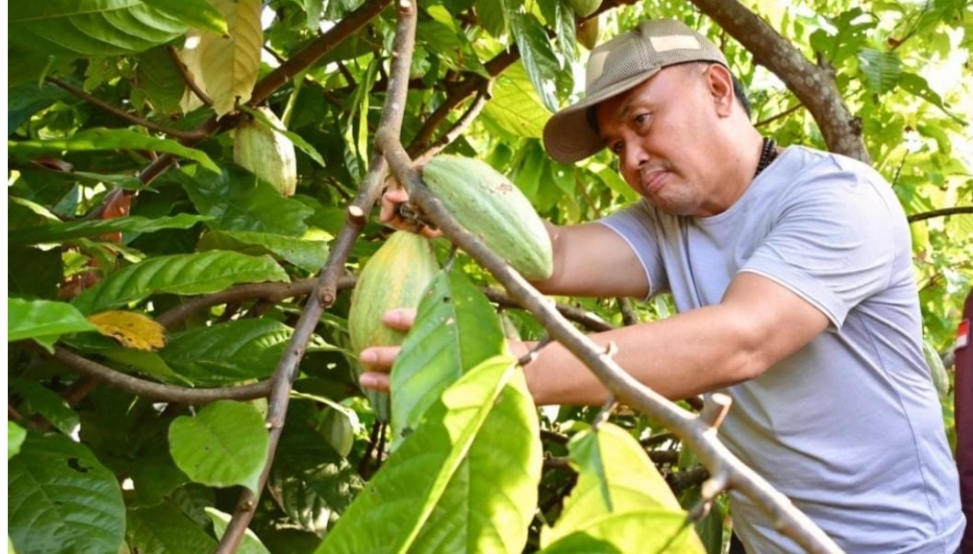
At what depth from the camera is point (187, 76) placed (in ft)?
5.62

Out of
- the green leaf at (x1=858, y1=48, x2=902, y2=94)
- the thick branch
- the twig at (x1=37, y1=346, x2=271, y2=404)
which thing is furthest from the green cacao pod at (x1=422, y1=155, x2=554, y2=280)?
the green leaf at (x1=858, y1=48, x2=902, y2=94)

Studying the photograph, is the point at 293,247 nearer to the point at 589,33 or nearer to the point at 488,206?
the point at 488,206

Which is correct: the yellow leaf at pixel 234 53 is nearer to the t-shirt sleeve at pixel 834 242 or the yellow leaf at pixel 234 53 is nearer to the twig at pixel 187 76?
the twig at pixel 187 76

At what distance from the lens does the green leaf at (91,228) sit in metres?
1.08

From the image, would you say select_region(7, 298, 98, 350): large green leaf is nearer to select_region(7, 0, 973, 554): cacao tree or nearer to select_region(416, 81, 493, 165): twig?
select_region(7, 0, 973, 554): cacao tree

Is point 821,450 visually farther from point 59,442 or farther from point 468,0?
point 59,442

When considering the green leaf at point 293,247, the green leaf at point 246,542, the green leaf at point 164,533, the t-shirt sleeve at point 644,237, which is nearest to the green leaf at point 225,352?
the green leaf at point 293,247

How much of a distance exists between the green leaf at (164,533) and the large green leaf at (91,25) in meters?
0.60

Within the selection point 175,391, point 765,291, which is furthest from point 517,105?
point 175,391

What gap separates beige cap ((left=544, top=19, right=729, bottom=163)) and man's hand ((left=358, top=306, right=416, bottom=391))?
0.90 metres

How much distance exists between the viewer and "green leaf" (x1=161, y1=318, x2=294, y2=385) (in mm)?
1245

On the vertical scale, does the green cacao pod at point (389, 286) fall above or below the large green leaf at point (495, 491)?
below

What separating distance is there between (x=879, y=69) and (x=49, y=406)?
191 centimetres

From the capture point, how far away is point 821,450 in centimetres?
170
